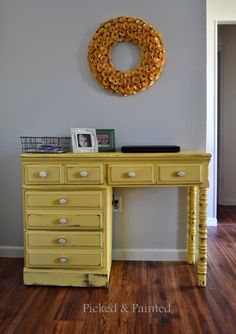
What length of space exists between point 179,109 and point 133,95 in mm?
372

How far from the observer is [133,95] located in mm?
2504

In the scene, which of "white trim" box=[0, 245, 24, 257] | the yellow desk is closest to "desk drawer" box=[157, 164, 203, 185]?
the yellow desk

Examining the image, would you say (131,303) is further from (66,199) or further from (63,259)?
(66,199)

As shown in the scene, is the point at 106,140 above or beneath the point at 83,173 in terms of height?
above

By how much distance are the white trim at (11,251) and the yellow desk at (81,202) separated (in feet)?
1.73

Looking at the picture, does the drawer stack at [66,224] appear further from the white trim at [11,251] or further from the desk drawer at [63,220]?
the white trim at [11,251]

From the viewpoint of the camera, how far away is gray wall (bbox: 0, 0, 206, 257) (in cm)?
246

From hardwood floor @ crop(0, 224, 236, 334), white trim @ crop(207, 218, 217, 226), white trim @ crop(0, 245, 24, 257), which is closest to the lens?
hardwood floor @ crop(0, 224, 236, 334)

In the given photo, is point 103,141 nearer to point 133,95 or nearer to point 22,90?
point 133,95

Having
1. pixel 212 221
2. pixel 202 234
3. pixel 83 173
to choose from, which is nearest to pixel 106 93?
pixel 83 173

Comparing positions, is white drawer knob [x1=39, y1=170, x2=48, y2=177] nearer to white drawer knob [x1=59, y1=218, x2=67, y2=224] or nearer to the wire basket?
white drawer knob [x1=59, y1=218, x2=67, y2=224]

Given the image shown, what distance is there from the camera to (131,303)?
1957 millimetres

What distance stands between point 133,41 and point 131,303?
184 cm

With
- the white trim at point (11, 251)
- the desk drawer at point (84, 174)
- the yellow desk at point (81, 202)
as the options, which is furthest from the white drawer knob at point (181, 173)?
the white trim at point (11, 251)
